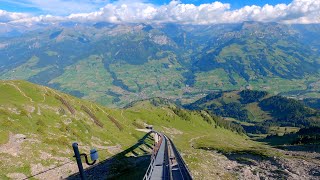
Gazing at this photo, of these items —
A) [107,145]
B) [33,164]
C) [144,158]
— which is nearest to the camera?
[33,164]

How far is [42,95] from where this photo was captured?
12975cm

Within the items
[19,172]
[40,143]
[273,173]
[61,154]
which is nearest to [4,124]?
[40,143]

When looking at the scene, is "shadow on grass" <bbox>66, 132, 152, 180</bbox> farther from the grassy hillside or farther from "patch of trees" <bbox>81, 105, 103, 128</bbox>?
"patch of trees" <bbox>81, 105, 103, 128</bbox>

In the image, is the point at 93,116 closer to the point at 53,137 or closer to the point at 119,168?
the point at 53,137

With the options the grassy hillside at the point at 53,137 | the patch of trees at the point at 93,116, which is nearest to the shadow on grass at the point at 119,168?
the grassy hillside at the point at 53,137

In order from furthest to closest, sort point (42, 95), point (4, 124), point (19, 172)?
point (42, 95)
point (4, 124)
point (19, 172)

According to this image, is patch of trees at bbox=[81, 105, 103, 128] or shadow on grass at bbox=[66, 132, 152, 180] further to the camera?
patch of trees at bbox=[81, 105, 103, 128]

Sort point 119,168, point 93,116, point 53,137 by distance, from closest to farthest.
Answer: point 119,168 < point 53,137 < point 93,116

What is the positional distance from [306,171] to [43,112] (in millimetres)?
81754

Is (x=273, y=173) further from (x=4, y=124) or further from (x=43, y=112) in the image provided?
(x=43, y=112)

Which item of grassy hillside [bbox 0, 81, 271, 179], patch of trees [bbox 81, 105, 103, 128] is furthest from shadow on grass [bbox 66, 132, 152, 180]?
patch of trees [bbox 81, 105, 103, 128]

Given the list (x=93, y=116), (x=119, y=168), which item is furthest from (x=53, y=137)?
(x=93, y=116)

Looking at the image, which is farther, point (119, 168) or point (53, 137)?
point (53, 137)

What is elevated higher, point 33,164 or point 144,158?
point 33,164
